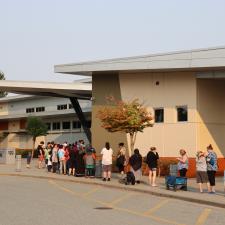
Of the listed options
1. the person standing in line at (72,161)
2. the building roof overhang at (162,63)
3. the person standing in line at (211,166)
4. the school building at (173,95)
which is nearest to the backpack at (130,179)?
the person standing in line at (211,166)

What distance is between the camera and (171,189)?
73.0 ft

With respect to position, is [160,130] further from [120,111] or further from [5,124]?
[5,124]

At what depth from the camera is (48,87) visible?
44.3m

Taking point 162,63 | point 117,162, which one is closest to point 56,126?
point 162,63

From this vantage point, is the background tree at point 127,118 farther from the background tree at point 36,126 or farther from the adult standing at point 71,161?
the background tree at point 36,126

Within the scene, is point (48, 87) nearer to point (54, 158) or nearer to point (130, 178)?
point (54, 158)

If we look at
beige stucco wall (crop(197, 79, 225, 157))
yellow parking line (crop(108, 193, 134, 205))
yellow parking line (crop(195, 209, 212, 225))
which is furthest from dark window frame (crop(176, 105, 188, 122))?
yellow parking line (crop(195, 209, 212, 225))

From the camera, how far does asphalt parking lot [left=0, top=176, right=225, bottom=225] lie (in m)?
13.5

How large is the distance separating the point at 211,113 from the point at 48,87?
57.9 ft

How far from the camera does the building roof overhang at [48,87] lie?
142 ft

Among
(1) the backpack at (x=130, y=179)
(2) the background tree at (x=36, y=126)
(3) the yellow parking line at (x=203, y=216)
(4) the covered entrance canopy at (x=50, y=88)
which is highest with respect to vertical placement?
(4) the covered entrance canopy at (x=50, y=88)

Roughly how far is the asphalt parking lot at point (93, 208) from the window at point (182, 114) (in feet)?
27.8

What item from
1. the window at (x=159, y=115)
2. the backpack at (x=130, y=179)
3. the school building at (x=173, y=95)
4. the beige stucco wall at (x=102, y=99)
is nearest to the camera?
the backpack at (x=130, y=179)

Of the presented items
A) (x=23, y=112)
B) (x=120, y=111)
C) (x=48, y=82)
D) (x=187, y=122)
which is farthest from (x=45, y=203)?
(x=23, y=112)
